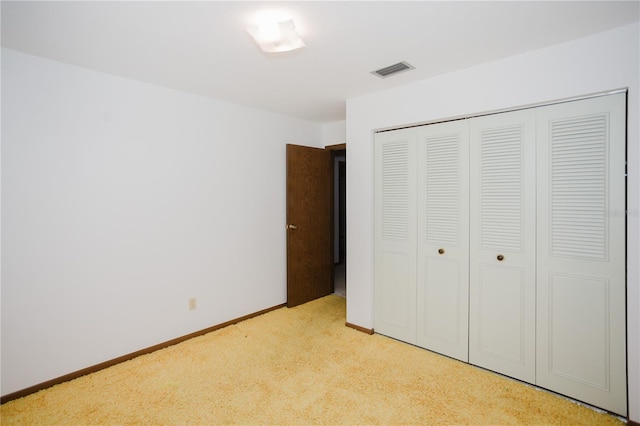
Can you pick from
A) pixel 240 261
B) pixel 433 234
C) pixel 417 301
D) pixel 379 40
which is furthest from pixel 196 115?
→ pixel 417 301

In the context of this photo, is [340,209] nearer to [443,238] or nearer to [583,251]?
[443,238]

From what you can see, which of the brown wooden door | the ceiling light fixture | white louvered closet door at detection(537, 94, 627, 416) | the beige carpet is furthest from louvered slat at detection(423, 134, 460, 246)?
the brown wooden door

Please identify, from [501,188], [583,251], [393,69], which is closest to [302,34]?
[393,69]

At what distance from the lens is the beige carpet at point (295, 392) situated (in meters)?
2.05

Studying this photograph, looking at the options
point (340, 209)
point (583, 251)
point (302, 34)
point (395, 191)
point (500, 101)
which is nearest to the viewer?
point (302, 34)

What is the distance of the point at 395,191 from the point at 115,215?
241 cm

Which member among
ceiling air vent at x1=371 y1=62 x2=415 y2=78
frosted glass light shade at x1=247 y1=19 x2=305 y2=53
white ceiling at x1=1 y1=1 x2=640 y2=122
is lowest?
frosted glass light shade at x1=247 y1=19 x2=305 y2=53

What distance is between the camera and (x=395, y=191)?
3.08m

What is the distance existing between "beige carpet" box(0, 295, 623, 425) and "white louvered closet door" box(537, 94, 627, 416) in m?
0.22

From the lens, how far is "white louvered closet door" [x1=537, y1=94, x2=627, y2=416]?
2025mm

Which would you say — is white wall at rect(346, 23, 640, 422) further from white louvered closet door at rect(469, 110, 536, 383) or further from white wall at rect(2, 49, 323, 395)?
white wall at rect(2, 49, 323, 395)

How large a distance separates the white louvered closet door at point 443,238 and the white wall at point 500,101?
0.23 metres

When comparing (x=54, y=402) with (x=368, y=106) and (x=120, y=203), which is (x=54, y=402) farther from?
(x=368, y=106)

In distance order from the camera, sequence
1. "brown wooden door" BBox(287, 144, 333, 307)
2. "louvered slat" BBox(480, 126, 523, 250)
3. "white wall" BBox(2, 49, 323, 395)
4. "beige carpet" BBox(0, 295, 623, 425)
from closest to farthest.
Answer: "beige carpet" BBox(0, 295, 623, 425) < "white wall" BBox(2, 49, 323, 395) < "louvered slat" BBox(480, 126, 523, 250) < "brown wooden door" BBox(287, 144, 333, 307)
